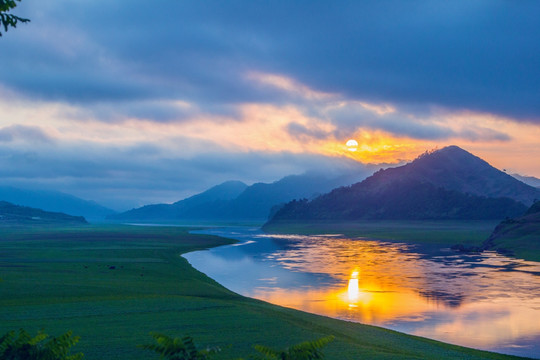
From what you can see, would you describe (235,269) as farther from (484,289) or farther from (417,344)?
(417,344)

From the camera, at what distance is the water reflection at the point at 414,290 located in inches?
1330

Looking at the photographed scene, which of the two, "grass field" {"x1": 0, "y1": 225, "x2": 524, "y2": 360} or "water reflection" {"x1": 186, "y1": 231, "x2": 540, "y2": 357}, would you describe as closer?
"grass field" {"x1": 0, "y1": 225, "x2": 524, "y2": 360}

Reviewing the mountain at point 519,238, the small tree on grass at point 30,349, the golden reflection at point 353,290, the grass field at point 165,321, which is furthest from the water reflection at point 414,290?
the small tree on grass at point 30,349

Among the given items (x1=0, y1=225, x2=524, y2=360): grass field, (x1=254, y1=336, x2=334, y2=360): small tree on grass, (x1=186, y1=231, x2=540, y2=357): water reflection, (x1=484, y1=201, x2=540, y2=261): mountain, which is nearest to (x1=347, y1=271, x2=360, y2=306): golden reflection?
(x1=186, y1=231, x2=540, y2=357): water reflection

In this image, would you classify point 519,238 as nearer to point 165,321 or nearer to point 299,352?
point 165,321

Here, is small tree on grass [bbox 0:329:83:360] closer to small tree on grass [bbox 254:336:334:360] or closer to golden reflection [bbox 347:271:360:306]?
small tree on grass [bbox 254:336:334:360]

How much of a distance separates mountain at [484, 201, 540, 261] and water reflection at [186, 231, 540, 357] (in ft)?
18.9

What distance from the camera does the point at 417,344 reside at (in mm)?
27594

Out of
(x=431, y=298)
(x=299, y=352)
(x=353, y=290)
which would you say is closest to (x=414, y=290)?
(x=431, y=298)

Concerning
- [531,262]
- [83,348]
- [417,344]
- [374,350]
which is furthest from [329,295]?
[531,262]

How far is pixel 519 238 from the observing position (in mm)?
97125

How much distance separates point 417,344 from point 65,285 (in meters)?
31.2

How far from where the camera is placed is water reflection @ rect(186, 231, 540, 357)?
33.8 metres

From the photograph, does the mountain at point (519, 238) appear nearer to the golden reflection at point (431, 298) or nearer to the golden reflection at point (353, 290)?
the golden reflection at point (431, 298)
